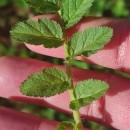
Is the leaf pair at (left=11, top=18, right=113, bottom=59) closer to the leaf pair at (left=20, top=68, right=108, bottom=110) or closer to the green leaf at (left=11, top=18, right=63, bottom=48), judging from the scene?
the green leaf at (left=11, top=18, right=63, bottom=48)

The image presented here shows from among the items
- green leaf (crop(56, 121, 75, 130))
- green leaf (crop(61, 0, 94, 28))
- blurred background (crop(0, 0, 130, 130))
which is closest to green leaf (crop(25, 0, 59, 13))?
green leaf (crop(61, 0, 94, 28))

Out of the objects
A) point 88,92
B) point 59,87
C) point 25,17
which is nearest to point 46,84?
point 59,87

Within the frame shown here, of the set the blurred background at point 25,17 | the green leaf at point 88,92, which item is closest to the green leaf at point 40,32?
the green leaf at point 88,92

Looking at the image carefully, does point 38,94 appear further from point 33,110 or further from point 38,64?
point 33,110

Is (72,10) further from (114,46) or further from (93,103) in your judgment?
(93,103)

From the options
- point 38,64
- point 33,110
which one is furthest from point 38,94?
point 33,110

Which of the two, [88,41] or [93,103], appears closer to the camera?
[88,41]
